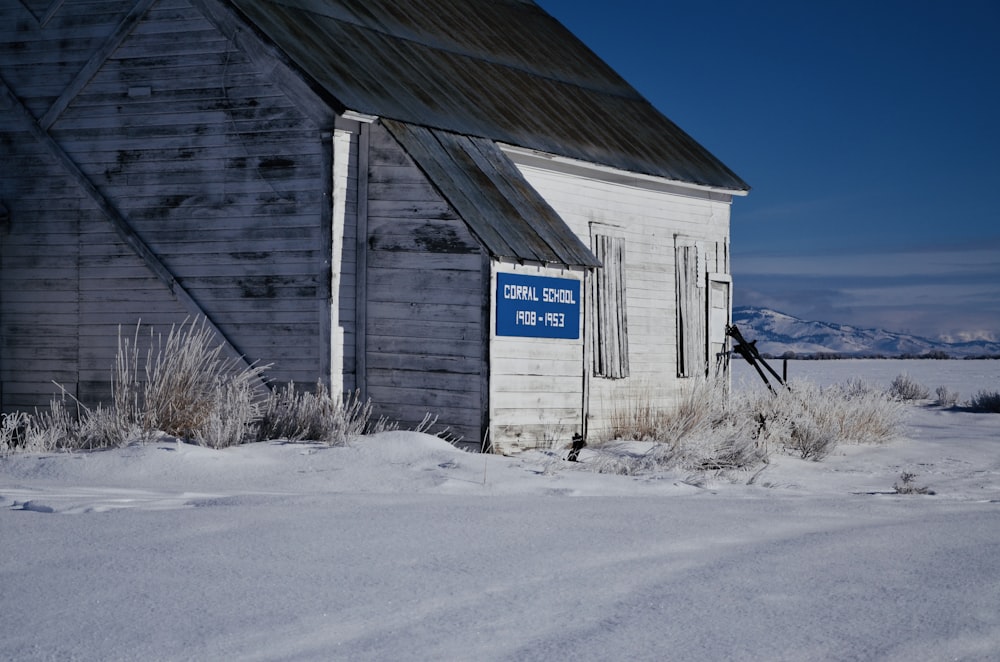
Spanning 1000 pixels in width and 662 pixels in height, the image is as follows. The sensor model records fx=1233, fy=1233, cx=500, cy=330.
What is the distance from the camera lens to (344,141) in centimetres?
1230

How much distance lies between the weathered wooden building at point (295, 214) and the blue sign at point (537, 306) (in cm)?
2

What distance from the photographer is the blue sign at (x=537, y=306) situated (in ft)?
39.0

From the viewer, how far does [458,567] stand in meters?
5.45

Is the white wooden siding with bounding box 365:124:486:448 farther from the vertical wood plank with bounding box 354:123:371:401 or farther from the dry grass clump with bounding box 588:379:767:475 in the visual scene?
the dry grass clump with bounding box 588:379:767:475

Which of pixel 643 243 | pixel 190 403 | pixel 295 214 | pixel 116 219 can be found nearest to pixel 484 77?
pixel 643 243

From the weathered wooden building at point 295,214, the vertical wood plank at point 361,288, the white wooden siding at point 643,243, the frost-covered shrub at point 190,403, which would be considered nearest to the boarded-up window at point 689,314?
the white wooden siding at point 643,243

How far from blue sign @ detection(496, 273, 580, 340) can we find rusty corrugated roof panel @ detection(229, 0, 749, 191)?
215 cm

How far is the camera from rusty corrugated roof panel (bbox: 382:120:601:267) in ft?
39.2

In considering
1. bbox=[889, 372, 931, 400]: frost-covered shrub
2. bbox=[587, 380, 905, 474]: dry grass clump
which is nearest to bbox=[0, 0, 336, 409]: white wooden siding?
bbox=[587, 380, 905, 474]: dry grass clump

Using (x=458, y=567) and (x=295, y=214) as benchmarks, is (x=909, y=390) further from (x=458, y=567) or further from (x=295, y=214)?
(x=458, y=567)

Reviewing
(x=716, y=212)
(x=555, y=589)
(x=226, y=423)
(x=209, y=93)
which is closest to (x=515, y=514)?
(x=555, y=589)

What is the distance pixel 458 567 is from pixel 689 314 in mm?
11956

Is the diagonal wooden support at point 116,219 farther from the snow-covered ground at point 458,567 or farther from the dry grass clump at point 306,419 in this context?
the snow-covered ground at point 458,567

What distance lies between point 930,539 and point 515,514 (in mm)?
2256
